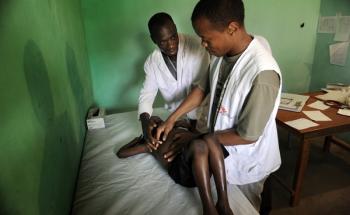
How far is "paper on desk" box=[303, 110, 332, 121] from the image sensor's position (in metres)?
1.58

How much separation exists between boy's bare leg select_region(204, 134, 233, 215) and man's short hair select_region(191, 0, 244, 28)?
468mm

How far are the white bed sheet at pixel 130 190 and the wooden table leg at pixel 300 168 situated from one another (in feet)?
2.00

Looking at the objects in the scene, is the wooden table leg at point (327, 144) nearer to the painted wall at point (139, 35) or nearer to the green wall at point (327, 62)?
the green wall at point (327, 62)

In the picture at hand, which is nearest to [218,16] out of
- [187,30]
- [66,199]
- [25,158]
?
[25,158]

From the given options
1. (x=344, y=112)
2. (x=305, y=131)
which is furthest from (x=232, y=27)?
(x=344, y=112)

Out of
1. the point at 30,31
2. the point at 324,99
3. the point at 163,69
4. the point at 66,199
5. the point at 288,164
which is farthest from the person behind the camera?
the point at 288,164

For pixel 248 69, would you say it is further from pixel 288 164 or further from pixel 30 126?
pixel 288 164

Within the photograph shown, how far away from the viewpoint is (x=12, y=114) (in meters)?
0.63

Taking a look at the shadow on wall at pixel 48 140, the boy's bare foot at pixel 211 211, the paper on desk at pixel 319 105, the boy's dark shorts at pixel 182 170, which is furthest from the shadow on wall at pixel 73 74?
the paper on desk at pixel 319 105

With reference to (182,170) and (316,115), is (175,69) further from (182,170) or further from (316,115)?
(316,115)

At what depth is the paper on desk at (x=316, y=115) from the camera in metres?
1.58

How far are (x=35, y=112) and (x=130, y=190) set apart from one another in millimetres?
606

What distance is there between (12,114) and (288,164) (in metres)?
2.15

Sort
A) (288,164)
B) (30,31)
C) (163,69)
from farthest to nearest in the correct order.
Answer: (288,164), (163,69), (30,31)
